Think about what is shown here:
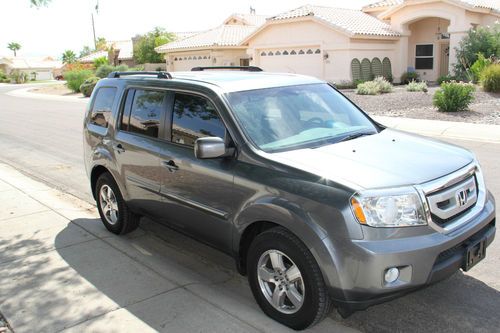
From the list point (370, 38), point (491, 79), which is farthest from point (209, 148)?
point (370, 38)

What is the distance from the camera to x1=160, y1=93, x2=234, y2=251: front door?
4070mm

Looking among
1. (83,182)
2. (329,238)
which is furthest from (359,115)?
(83,182)

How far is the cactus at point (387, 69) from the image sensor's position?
97.5 feet

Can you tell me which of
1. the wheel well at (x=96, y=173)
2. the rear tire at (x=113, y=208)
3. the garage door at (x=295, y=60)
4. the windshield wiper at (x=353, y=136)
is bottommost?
the rear tire at (x=113, y=208)

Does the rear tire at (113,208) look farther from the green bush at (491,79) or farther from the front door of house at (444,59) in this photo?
the front door of house at (444,59)

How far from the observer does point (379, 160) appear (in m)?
3.64

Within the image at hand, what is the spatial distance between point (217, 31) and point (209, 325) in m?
39.9

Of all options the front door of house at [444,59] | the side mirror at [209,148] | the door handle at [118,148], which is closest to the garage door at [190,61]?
the front door of house at [444,59]

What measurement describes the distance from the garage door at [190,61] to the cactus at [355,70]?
14.3m

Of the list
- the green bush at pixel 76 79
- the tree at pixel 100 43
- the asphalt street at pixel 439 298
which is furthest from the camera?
the tree at pixel 100 43

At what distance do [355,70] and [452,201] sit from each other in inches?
1015

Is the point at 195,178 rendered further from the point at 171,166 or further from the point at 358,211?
the point at 358,211

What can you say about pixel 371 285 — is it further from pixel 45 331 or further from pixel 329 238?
pixel 45 331

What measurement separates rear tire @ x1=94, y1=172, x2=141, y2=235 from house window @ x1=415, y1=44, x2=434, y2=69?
91.2 feet
